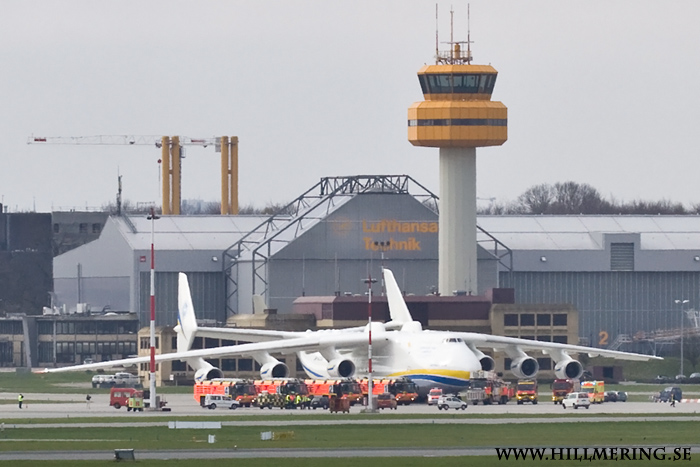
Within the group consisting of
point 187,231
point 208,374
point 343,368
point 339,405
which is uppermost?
point 187,231

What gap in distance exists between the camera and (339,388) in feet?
308

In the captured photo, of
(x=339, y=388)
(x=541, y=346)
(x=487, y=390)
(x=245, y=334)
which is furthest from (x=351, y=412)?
(x=245, y=334)

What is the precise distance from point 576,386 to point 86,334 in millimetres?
59684

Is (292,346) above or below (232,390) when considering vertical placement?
above

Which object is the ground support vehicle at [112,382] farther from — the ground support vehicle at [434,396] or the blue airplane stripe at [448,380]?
the ground support vehicle at [434,396]

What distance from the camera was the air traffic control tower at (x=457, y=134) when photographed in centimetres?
13550

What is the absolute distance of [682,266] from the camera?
156375 mm

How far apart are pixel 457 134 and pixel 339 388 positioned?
44707 mm

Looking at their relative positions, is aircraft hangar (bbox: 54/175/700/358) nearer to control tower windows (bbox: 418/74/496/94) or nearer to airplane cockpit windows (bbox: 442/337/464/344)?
control tower windows (bbox: 418/74/496/94)

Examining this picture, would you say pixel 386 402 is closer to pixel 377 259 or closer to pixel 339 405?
pixel 339 405

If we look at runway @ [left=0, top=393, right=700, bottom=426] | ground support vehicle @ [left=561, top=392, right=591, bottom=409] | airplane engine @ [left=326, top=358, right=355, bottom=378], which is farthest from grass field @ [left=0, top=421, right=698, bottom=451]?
airplane engine @ [left=326, top=358, right=355, bottom=378]

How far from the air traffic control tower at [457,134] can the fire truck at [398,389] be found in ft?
136

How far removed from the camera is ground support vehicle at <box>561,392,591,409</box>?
9200cm

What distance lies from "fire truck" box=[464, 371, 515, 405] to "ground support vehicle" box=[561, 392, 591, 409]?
4785 mm
